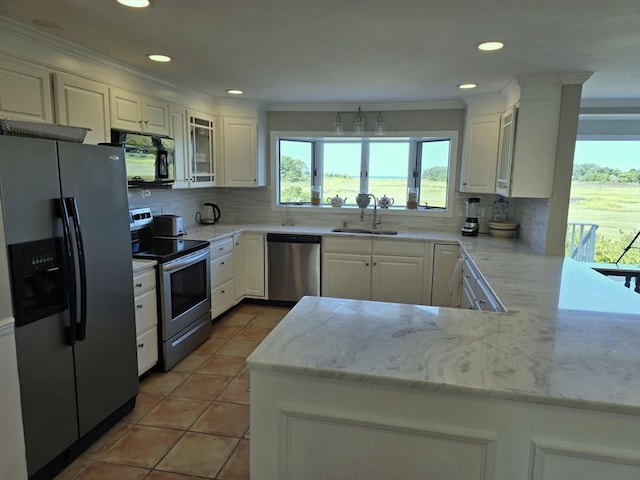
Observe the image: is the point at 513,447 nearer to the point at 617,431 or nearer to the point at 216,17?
the point at 617,431

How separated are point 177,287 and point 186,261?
213mm

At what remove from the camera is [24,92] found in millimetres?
2238

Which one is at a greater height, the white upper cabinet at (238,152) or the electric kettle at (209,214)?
the white upper cabinet at (238,152)

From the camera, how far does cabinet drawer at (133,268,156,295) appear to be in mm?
2705

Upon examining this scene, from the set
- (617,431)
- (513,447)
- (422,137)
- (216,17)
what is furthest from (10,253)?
(422,137)

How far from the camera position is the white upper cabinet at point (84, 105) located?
2.48 metres

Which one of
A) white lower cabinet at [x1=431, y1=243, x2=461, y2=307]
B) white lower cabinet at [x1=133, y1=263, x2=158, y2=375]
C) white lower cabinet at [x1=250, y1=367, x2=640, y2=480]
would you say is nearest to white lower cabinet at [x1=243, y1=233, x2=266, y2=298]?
white lower cabinet at [x1=133, y1=263, x2=158, y2=375]

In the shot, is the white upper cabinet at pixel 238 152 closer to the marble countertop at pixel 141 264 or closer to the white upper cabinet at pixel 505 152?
the marble countertop at pixel 141 264

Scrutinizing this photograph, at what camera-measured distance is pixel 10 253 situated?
5.56 ft

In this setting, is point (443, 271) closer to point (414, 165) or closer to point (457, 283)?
point (457, 283)

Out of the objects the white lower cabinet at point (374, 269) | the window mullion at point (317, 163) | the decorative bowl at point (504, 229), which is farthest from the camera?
the window mullion at point (317, 163)

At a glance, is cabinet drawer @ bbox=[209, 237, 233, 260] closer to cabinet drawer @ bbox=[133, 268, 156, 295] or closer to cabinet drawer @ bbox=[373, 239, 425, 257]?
cabinet drawer @ bbox=[133, 268, 156, 295]

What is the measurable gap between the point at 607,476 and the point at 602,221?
478cm

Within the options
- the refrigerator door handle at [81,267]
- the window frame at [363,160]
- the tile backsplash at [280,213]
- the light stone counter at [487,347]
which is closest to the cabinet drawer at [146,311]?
the refrigerator door handle at [81,267]
